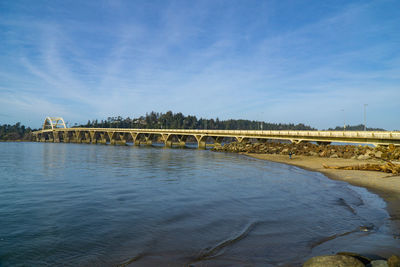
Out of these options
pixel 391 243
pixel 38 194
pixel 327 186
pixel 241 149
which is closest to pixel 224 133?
pixel 241 149

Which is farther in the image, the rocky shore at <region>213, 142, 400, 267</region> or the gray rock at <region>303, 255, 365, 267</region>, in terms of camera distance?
the rocky shore at <region>213, 142, 400, 267</region>

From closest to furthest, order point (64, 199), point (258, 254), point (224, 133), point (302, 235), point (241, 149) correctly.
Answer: point (258, 254), point (302, 235), point (64, 199), point (241, 149), point (224, 133)

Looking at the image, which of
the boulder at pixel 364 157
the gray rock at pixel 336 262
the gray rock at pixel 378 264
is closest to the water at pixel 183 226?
the gray rock at pixel 336 262

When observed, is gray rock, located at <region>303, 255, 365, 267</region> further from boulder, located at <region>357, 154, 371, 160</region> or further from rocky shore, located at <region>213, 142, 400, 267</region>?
boulder, located at <region>357, 154, 371, 160</region>

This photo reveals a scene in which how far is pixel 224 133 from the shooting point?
96.3 m

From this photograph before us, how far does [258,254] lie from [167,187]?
43.2 ft

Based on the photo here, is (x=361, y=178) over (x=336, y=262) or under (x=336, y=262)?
under

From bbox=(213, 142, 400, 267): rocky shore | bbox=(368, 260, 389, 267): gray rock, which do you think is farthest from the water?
bbox=(368, 260, 389, 267): gray rock

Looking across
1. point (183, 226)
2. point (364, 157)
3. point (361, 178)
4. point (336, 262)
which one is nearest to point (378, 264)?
point (336, 262)

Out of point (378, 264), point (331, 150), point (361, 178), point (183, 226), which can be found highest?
point (378, 264)

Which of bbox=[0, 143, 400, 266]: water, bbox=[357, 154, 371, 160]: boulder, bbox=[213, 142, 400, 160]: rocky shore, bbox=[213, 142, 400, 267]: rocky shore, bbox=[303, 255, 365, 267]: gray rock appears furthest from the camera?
bbox=[357, 154, 371, 160]: boulder

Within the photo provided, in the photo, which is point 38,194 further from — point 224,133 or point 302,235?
point 224,133

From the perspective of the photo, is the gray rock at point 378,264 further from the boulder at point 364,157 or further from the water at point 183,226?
the boulder at point 364,157

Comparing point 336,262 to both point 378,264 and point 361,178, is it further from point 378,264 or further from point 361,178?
point 361,178
